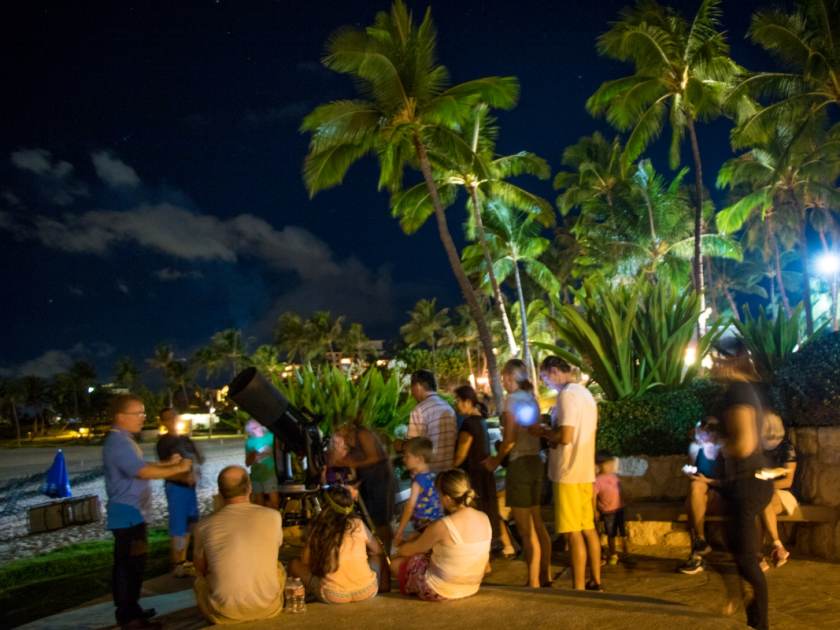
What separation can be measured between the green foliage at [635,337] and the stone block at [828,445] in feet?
6.04

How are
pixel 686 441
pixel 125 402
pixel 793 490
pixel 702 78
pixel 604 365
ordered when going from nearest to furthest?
pixel 125 402 < pixel 793 490 < pixel 686 441 < pixel 604 365 < pixel 702 78

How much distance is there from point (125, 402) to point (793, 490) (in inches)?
206

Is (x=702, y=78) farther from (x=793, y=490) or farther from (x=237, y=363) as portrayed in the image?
(x=237, y=363)

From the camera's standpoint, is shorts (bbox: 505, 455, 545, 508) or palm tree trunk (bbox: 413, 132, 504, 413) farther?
palm tree trunk (bbox: 413, 132, 504, 413)

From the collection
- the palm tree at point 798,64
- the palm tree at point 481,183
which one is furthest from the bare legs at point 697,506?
the palm tree at point 798,64

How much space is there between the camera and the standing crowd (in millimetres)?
3842

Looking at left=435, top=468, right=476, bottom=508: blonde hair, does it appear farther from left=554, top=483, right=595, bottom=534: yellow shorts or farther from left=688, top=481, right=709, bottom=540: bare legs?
left=688, top=481, right=709, bottom=540: bare legs

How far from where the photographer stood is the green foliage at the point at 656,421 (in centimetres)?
684

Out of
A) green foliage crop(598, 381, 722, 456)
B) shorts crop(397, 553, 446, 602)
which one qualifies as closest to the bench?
green foliage crop(598, 381, 722, 456)

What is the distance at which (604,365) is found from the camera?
7.61m

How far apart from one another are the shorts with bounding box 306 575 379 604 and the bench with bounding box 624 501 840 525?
292 centimetres

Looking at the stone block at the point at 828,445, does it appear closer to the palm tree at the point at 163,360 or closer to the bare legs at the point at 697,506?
the bare legs at the point at 697,506

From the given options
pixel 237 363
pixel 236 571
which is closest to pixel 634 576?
pixel 236 571

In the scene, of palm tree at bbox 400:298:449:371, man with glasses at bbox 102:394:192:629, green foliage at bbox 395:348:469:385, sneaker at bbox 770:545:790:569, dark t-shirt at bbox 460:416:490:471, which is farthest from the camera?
palm tree at bbox 400:298:449:371
